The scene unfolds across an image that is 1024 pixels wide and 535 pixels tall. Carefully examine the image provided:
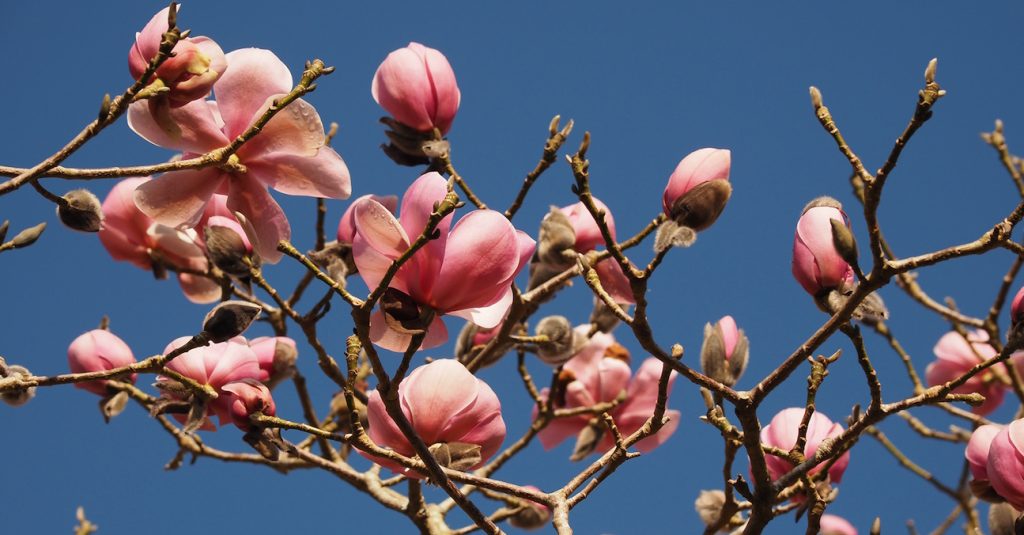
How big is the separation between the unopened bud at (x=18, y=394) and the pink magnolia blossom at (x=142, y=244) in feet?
1.93

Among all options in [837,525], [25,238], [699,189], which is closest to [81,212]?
[25,238]

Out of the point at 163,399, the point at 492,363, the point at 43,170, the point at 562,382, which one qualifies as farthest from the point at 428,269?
the point at 562,382

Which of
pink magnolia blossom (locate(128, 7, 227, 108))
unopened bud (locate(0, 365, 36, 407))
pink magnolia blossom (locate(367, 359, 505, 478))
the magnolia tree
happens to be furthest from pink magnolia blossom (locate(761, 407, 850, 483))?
unopened bud (locate(0, 365, 36, 407))

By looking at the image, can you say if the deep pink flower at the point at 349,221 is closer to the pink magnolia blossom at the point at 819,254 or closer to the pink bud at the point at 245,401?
the pink bud at the point at 245,401

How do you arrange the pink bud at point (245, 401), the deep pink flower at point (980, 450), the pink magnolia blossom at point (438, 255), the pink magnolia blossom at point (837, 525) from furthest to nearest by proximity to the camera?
the pink magnolia blossom at point (837, 525) < the deep pink flower at point (980, 450) < the pink bud at point (245, 401) < the pink magnolia blossom at point (438, 255)

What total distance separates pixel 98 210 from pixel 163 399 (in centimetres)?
36

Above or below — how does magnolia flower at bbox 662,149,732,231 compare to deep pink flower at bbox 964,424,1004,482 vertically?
above

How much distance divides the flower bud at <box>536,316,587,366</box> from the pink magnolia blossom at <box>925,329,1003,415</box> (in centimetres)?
148

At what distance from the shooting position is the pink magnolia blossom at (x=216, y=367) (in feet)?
6.09

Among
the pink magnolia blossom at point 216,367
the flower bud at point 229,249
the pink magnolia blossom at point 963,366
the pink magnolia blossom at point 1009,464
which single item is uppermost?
the pink magnolia blossom at point 963,366

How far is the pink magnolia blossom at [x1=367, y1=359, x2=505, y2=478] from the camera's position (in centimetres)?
167

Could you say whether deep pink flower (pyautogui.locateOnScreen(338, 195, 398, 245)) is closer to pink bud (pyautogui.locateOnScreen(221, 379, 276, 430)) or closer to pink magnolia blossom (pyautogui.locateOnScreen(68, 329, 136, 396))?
pink bud (pyautogui.locateOnScreen(221, 379, 276, 430))

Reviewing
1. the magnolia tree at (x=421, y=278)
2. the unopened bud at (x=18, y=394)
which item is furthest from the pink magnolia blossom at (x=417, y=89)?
the unopened bud at (x=18, y=394)

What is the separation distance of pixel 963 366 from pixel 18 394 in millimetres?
2804
